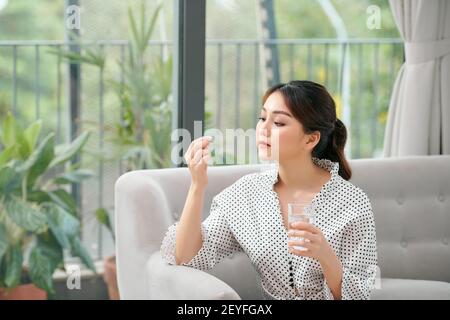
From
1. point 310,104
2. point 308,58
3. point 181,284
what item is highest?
point 308,58

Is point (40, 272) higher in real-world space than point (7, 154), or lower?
lower

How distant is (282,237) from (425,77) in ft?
4.24

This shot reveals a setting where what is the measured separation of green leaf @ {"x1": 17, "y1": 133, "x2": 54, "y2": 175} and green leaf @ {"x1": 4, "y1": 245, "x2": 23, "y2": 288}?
347 millimetres

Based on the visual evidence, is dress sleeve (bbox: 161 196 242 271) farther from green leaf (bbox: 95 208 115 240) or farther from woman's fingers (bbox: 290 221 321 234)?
green leaf (bbox: 95 208 115 240)

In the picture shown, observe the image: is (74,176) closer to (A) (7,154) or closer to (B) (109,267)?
(A) (7,154)

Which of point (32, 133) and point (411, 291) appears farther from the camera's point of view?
point (32, 133)

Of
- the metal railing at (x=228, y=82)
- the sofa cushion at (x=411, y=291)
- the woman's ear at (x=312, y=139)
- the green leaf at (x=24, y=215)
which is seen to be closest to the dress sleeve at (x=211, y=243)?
the woman's ear at (x=312, y=139)

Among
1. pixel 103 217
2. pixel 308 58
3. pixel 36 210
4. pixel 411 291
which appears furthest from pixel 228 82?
pixel 411 291

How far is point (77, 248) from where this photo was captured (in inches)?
139

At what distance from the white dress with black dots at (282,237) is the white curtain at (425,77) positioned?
977 mm

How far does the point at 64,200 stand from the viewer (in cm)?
363

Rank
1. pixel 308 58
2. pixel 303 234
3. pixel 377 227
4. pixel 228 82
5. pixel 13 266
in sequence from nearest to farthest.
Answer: pixel 303 234 → pixel 377 227 → pixel 13 266 → pixel 228 82 → pixel 308 58
